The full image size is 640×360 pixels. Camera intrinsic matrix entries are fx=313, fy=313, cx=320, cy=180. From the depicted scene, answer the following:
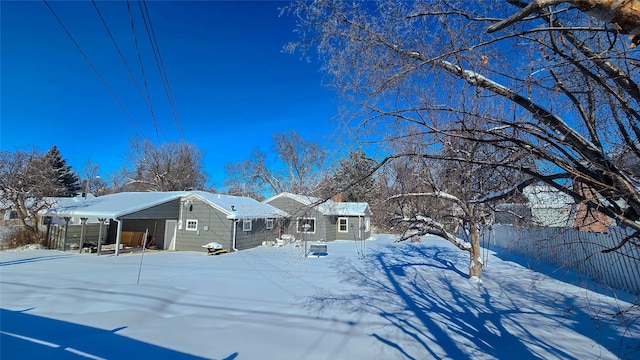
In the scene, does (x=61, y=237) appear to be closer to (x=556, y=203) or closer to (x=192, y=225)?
(x=192, y=225)

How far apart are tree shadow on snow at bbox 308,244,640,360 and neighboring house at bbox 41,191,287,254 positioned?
8.66m

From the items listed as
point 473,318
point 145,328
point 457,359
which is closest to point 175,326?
point 145,328

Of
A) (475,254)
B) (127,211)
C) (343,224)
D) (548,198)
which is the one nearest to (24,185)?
(127,211)

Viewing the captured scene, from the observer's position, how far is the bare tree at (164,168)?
30.0 m

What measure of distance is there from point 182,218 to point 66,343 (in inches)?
555

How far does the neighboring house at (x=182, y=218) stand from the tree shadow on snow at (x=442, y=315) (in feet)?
28.4

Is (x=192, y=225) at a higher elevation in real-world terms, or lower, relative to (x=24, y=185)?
lower

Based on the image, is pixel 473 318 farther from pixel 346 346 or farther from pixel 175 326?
pixel 175 326

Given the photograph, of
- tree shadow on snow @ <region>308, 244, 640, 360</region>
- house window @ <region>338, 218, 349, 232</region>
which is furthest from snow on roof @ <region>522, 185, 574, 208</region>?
house window @ <region>338, 218, 349, 232</region>

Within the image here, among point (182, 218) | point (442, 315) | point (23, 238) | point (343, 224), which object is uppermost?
point (182, 218)

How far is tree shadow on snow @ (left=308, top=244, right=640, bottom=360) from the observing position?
4910 millimetres

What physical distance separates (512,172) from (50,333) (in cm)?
716

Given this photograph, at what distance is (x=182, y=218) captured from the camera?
1806cm

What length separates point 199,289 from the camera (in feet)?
26.8
